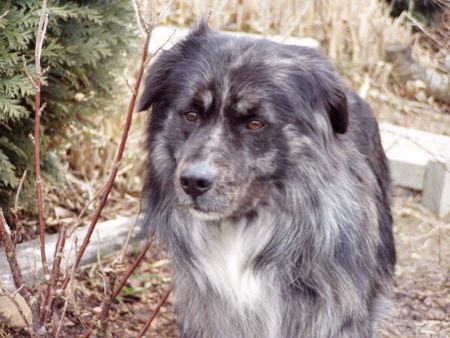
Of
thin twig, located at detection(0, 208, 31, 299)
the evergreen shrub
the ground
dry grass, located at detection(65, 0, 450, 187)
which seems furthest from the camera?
dry grass, located at detection(65, 0, 450, 187)

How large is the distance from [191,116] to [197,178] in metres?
0.42

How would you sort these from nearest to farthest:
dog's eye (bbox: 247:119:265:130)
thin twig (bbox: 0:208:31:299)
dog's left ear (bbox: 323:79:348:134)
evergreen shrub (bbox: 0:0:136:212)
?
thin twig (bbox: 0:208:31:299), dog's eye (bbox: 247:119:265:130), dog's left ear (bbox: 323:79:348:134), evergreen shrub (bbox: 0:0:136:212)

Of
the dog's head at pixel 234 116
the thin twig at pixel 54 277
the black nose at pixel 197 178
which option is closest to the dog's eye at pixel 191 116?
the dog's head at pixel 234 116

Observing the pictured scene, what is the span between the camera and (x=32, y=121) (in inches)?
162

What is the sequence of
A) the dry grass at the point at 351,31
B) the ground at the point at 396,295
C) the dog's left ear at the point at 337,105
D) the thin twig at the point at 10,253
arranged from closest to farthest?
the thin twig at the point at 10,253 < the dog's left ear at the point at 337,105 < the ground at the point at 396,295 < the dry grass at the point at 351,31

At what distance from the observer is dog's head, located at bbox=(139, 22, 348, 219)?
9.68 feet

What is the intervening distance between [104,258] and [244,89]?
210 cm

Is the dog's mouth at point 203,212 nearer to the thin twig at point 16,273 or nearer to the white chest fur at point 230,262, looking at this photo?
the white chest fur at point 230,262

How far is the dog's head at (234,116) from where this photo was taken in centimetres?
295

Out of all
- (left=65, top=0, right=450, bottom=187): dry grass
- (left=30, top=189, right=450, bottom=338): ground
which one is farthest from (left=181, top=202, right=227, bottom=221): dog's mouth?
(left=65, top=0, right=450, bottom=187): dry grass

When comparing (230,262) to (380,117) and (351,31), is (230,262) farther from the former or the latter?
(351,31)

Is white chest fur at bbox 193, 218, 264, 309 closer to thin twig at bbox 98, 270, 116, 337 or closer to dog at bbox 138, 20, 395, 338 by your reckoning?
dog at bbox 138, 20, 395, 338

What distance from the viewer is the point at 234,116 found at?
9.94 ft

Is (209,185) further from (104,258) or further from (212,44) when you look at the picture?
(104,258)
